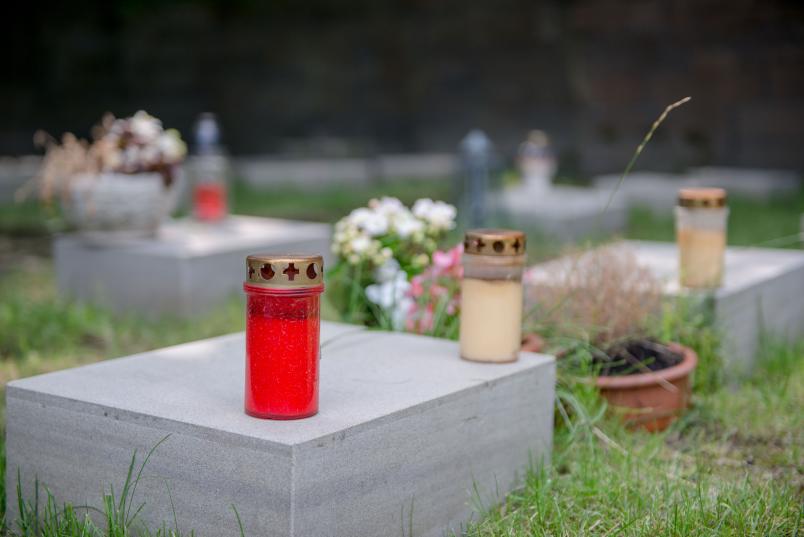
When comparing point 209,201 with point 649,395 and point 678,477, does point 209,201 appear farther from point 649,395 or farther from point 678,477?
point 678,477

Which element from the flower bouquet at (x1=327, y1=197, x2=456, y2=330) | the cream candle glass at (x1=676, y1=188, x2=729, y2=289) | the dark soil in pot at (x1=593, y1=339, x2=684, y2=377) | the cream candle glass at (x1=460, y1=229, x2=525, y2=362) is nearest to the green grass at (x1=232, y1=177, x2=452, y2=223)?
the flower bouquet at (x1=327, y1=197, x2=456, y2=330)

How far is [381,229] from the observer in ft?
12.6

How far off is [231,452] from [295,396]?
0.59 feet

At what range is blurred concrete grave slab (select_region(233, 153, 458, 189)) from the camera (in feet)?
41.2

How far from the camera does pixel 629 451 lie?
10.1ft

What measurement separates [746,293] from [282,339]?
7.84ft

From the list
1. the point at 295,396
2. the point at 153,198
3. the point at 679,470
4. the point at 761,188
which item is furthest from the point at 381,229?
the point at 761,188

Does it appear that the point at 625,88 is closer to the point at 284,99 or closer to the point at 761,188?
the point at 761,188

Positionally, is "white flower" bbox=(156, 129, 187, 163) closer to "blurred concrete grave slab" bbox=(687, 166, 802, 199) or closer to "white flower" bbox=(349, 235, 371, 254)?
"white flower" bbox=(349, 235, 371, 254)

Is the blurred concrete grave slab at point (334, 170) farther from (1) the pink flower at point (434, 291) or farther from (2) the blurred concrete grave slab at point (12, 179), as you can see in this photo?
(1) the pink flower at point (434, 291)

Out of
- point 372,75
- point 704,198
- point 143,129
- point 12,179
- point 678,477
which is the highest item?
point 372,75

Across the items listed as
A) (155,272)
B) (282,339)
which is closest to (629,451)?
(282,339)

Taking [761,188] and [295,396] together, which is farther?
[761,188]

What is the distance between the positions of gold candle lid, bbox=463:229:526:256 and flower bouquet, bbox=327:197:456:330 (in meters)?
0.91
